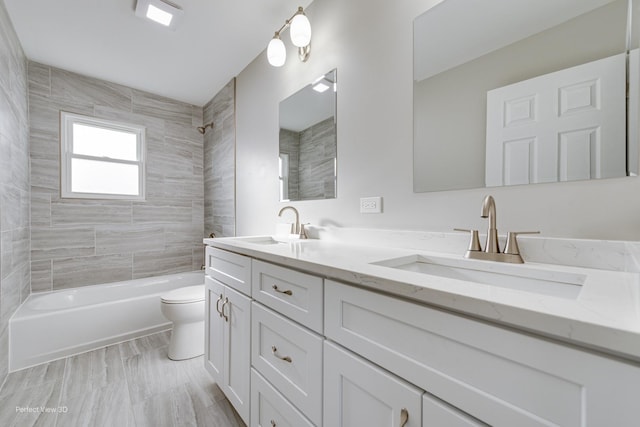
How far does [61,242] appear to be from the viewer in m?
2.62

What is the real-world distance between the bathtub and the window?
103 cm

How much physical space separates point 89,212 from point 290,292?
301 cm

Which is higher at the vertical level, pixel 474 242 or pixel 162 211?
pixel 162 211

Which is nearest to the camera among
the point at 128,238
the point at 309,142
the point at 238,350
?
the point at 238,350

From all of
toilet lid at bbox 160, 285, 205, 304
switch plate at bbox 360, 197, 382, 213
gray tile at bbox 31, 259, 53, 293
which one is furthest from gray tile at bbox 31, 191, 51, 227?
switch plate at bbox 360, 197, 382, 213

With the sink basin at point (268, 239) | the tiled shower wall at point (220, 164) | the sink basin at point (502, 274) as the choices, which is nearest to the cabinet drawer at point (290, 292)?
the sink basin at point (502, 274)

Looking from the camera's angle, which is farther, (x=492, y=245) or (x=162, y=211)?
(x=162, y=211)

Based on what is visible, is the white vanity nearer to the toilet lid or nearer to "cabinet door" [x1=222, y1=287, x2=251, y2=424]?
"cabinet door" [x1=222, y1=287, x2=251, y2=424]

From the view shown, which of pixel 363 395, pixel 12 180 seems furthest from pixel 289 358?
pixel 12 180

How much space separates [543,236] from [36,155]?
3.90 metres

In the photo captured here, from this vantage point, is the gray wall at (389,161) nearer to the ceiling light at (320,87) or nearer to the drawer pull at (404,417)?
the ceiling light at (320,87)

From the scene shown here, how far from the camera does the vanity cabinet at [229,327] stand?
1193mm

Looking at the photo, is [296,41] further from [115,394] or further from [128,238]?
[128,238]

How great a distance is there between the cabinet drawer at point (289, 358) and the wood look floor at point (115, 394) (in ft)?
2.01
